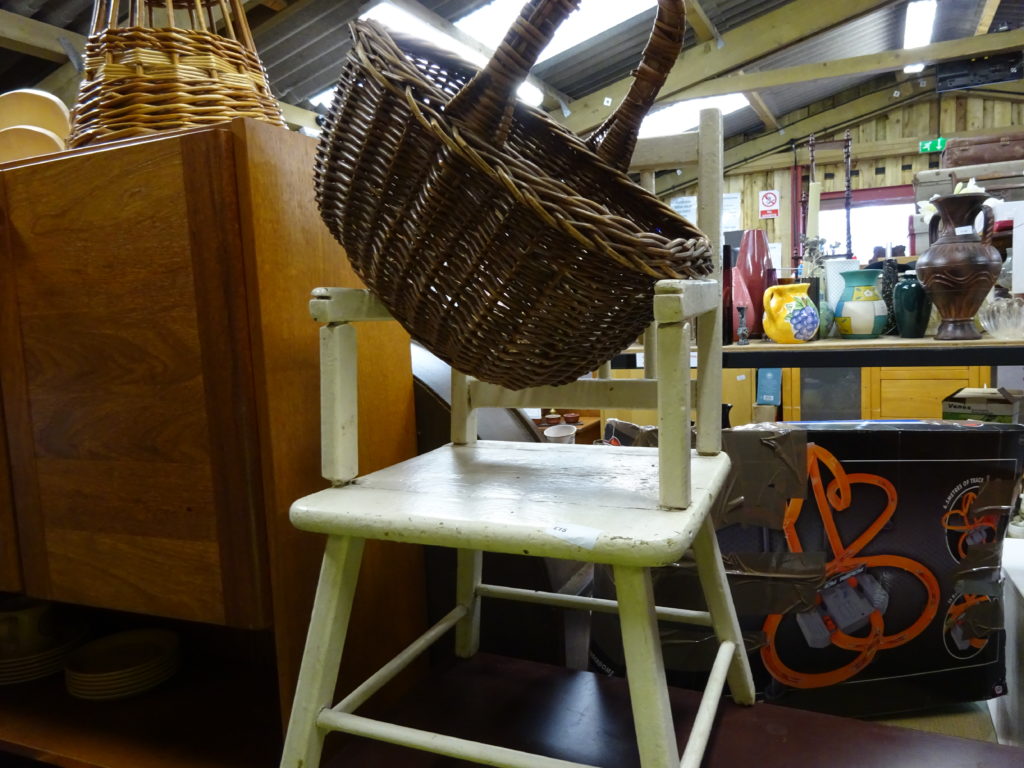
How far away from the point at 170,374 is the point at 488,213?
46 cm

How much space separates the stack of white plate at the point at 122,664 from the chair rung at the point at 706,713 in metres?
0.85

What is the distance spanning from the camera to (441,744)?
2.01 feet

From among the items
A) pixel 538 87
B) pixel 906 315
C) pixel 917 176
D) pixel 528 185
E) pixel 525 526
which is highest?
pixel 538 87

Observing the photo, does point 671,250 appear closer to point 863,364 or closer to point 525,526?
point 525,526

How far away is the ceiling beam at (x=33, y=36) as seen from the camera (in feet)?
7.50

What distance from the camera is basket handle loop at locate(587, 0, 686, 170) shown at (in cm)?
61

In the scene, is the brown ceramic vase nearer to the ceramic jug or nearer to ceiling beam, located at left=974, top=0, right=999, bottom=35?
the ceramic jug

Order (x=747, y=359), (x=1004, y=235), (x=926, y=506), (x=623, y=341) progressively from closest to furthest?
(x=623, y=341) → (x=926, y=506) → (x=747, y=359) → (x=1004, y=235)

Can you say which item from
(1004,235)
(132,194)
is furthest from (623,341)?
(1004,235)

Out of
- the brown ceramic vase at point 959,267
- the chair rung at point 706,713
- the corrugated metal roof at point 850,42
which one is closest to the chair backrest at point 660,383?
the chair rung at point 706,713

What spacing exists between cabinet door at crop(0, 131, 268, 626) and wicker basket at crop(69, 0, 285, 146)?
73 mm

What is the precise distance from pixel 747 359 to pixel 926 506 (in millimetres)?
457

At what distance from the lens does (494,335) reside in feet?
2.05

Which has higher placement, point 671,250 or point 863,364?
point 671,250
